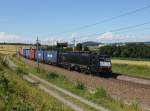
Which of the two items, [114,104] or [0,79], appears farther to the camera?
[0,79]

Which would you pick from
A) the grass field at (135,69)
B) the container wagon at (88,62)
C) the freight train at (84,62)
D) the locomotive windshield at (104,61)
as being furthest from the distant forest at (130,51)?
the locomotive windshield at (104,61)

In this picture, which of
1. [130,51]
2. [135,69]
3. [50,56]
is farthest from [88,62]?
[130,51]

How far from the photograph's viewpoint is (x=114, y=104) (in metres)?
22.5

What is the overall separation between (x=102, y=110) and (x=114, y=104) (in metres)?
2.47

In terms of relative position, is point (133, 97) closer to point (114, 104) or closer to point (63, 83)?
point (114, 104)

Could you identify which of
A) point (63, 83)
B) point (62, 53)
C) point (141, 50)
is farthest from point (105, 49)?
point (63, 83)

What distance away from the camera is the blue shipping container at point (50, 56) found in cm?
7016

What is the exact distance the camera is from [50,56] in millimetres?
75625

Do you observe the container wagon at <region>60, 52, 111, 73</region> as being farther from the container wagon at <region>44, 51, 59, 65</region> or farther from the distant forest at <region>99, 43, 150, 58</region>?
the distant forest at <region>99, 43, 150, 58</region>

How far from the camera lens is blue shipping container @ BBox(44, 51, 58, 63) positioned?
70.2 meters

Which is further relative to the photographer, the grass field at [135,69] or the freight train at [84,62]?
the grass field at [135,69]

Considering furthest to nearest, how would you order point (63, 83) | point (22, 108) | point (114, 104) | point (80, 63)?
point (80, 63) < point (63, 83) < point (114, 104) < point (22, 108)

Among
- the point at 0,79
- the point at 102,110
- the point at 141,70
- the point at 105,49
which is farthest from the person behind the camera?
the point at 105,49

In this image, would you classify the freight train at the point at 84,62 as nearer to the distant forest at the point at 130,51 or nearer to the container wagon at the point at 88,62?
the container wagon at the point at 88,62
